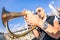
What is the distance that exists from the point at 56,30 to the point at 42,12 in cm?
26

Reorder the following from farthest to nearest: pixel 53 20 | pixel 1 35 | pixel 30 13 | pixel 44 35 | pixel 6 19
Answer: pixel 1 35 → pixel 44 35 → pixel 53 20 → pixel 6 19 → pixel 30 13

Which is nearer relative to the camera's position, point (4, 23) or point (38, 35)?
point (4, 23)

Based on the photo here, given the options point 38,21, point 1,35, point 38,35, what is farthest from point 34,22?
point 1,35

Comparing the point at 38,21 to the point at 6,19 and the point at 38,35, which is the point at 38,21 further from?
the point at 38,35

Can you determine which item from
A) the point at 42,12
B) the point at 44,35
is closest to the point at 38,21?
the point at 42,12

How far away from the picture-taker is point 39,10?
1.81m

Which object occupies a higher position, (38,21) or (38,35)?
(38,21)

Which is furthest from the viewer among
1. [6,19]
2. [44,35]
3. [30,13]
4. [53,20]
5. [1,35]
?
[1,35]

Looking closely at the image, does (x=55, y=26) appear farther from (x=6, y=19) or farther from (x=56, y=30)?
(x=6, y=19)

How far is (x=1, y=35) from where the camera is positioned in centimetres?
345

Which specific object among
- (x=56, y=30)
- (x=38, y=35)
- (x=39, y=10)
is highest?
(x=39, y=10)

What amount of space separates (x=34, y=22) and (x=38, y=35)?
57cm

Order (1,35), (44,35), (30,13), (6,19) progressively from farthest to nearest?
(1,35)
(44,35)
(6,19)
(30,13)

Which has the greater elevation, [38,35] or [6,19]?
[6,19]
